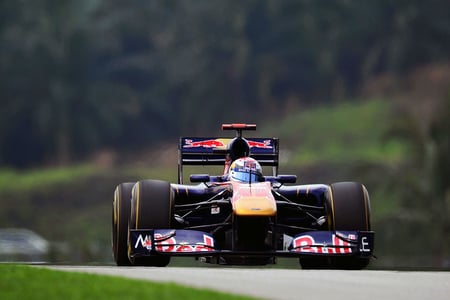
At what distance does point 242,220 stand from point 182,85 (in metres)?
73.5

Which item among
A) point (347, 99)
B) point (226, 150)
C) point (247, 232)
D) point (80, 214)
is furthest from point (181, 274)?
point (347, 99)

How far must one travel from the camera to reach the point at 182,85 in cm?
9538

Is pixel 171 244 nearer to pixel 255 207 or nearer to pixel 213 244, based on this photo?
pixel 213 244

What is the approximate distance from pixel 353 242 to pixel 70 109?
69.9 metres

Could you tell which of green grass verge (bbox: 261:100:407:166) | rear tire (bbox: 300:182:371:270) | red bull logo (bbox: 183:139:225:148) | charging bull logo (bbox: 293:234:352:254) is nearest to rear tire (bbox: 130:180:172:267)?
charging bull logo (bbox: 293:234:352:254)

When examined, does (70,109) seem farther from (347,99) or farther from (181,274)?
(181,274)

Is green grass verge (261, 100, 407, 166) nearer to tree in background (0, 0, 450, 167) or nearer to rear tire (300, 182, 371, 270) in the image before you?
tree in background (0, 0, 450, 167)

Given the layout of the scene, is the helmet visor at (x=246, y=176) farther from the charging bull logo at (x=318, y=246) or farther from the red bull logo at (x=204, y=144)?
the red bull logo at (x=204, y=144)

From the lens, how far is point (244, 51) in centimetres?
9419

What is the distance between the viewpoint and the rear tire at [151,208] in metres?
22.6

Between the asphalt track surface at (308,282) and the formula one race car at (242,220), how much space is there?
162cm

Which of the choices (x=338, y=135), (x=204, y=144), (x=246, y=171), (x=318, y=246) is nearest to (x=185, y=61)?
(x=338, y=135)

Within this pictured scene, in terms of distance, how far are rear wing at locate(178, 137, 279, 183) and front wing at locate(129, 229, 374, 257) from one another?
361 centimetres

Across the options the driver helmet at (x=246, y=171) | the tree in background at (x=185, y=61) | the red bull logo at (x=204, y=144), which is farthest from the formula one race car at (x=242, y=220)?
the tree in background at (x=185, y=61)
